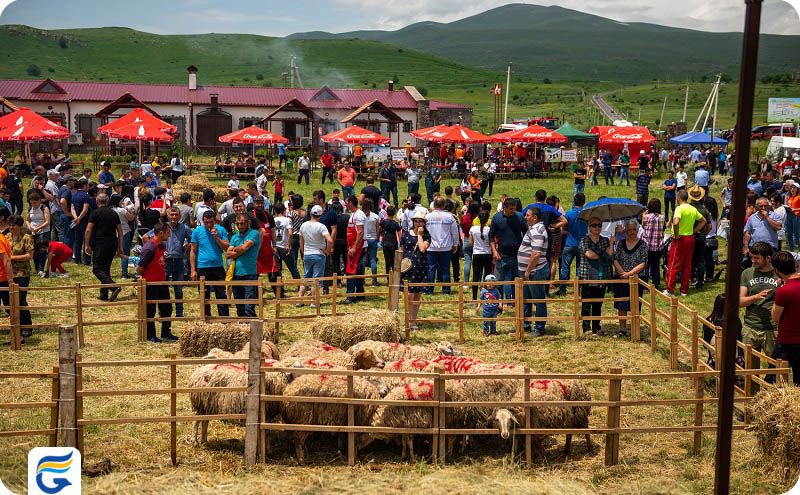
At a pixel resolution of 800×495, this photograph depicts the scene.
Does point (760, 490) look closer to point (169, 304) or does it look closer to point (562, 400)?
point (562, 400)

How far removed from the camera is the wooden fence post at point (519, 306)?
12984mm

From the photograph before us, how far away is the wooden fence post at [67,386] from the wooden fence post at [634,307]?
8.05 metres

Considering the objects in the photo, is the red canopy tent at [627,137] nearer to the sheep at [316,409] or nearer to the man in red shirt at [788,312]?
the man in red shirt at [788,312]

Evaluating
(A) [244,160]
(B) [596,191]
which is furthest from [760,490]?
(A) [244,160]

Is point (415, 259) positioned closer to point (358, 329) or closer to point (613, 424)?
point (358, 329)

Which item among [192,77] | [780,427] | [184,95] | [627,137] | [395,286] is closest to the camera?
[780,427]

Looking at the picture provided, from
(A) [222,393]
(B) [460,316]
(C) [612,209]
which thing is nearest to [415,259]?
(B) [460,316]

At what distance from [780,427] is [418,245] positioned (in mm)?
6944

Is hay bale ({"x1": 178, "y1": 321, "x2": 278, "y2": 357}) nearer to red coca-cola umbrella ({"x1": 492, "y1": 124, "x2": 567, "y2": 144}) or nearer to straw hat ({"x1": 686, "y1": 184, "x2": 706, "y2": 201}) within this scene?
straw hat ({"x1": 686, "y1": 184, "x2": 706, "y2": 201})

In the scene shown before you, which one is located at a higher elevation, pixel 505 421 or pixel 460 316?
pixel 460 316

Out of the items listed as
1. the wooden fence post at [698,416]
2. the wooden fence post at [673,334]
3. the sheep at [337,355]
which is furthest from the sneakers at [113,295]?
the wooden fence post at [698,416]

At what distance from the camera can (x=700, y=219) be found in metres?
16.1

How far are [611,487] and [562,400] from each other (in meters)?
1.05

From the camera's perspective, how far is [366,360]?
10023mm
